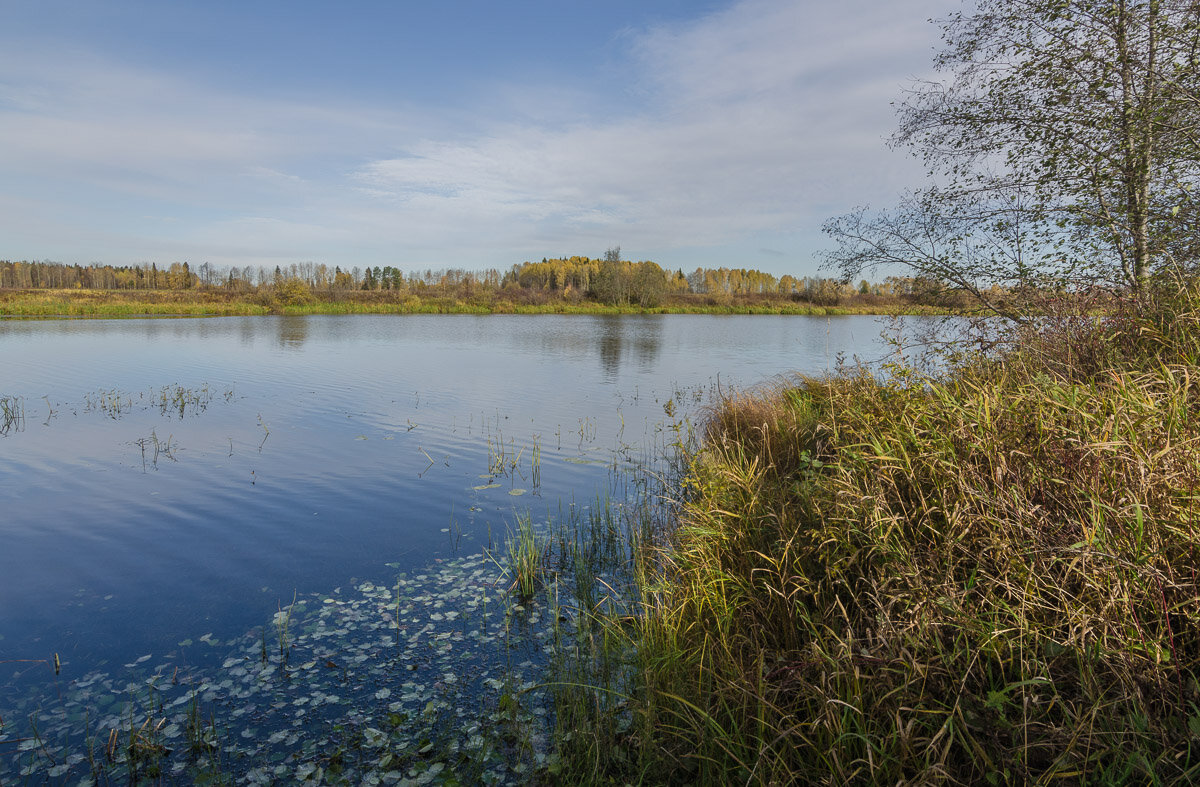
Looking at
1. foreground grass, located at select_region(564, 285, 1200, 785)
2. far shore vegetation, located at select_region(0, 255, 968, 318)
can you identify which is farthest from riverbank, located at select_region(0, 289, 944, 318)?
foreground grass, located at select_region(564, 285, 1200, 785)

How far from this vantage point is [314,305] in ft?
199

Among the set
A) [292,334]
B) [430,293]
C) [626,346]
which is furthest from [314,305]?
[626,346]

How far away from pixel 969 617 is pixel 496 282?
11144cm

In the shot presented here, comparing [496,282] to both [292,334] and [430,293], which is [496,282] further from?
[292,334]

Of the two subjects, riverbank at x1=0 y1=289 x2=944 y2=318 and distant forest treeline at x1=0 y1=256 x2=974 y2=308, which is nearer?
riverbank at x1=0 y1=289 x2=944 y2=318

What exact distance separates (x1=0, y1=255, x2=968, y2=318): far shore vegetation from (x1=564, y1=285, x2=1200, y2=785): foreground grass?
668 cm

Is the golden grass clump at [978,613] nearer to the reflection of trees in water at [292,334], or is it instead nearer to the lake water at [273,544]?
the lake water at [273,544]

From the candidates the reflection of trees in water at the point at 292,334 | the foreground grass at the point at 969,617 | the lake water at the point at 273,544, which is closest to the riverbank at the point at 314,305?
the reflection of trees in water at the point at 292,334

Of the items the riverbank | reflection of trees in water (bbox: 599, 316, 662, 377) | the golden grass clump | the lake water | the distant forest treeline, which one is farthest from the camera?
the distant forest treeline

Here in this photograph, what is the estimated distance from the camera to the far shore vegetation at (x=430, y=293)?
4969 centimetres

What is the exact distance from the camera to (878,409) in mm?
5086

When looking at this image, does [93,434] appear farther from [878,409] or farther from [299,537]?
[878,409]

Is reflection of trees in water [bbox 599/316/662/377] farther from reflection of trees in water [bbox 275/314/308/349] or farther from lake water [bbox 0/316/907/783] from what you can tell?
reflection of trees in water [bbox 275/314/308/349]

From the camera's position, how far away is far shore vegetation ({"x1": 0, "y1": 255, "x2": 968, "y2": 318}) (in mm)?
49688
